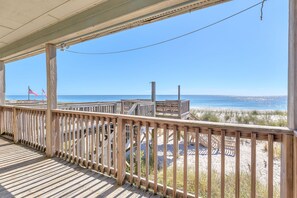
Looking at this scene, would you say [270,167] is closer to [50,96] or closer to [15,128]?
[50,96]

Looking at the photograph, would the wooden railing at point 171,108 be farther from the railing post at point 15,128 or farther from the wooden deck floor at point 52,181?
the wooden deck floor at point 52,181

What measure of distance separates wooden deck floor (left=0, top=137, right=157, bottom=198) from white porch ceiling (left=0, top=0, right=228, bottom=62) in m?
2.25

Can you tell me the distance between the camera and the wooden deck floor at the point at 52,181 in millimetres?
2123

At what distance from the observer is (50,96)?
3.48m

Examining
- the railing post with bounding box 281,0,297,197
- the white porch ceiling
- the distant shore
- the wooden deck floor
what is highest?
the white porch ceiling

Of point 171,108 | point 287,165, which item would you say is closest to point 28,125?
point 287,165

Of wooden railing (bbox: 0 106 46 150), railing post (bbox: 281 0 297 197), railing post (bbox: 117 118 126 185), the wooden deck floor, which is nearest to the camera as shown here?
railing post (bbox: 281 0 297 197)

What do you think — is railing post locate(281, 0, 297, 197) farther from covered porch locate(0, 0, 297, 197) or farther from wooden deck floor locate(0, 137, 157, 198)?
wooden deck floor locate(0, 137, 157, 198)

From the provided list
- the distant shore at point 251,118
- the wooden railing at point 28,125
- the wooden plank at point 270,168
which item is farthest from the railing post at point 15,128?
the distant shore at point 251,118

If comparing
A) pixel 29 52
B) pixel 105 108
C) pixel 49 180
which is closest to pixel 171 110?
pixel 105 108

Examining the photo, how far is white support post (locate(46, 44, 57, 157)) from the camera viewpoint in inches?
134

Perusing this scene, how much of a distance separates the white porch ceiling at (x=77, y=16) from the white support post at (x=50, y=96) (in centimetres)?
27

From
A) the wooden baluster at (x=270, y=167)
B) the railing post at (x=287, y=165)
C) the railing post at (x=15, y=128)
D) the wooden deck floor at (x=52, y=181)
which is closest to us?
the railing post at (x=287, y=165)

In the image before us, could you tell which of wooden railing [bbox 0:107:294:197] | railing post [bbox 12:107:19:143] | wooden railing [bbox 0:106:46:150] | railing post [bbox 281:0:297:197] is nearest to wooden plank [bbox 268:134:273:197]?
wooden railing [bbox 0:107:294:197]
